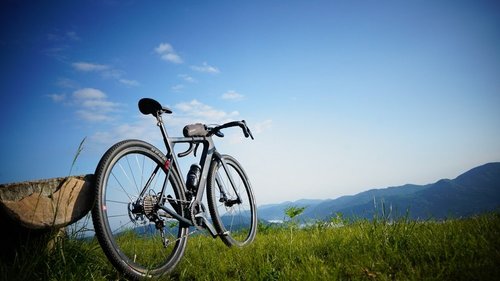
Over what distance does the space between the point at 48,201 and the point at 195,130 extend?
236cm

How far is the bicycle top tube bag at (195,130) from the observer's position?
4757 millimetres

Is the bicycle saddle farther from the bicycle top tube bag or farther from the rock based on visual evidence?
the rock

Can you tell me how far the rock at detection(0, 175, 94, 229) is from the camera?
9.45 ft

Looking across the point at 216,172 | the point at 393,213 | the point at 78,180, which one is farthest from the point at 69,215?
the point at 393,213

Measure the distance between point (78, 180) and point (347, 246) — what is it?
3.26 metres

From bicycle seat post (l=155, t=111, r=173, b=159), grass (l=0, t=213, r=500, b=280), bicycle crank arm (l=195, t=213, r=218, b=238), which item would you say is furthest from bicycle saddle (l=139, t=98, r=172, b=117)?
grass (l=0, t=213, r=500, b=280)

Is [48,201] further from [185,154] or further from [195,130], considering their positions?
[195,130]

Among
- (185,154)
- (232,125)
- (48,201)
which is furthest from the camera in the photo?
(232,125)

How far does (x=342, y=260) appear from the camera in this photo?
10.5 ft

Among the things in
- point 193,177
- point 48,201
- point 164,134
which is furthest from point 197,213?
point 48,201

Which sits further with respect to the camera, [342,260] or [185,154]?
[185,154]

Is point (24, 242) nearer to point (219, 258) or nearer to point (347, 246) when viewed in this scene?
point (219, 258)

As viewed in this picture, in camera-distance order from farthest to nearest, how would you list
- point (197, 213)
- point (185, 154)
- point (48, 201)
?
1. point (185, 154)
2. point (197, 213)
3. point (48, 201)

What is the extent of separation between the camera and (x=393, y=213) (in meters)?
4.04
